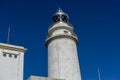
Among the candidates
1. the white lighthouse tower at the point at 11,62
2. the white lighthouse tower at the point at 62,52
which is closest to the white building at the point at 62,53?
the white lighthouse tower at the point at 62,52

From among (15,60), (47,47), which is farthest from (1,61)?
(47,47)

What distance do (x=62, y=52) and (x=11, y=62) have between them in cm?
952

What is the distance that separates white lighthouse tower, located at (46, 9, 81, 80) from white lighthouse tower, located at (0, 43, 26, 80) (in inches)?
309

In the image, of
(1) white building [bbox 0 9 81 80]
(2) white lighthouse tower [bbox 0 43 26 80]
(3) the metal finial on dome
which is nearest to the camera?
(2) white lighthouse tower [bbox 0 43 26 80]

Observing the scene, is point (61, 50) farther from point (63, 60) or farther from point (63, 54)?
point (63, 60)

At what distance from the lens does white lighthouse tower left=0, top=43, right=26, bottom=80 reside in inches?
704

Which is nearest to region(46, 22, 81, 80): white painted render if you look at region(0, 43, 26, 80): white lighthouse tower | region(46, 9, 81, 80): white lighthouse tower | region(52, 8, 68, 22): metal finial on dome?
region(46, 9, 81, 80): white lighthouse tower

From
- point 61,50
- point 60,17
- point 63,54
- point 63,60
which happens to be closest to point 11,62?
point 63,60

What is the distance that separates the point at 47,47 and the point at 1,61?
11.5 m

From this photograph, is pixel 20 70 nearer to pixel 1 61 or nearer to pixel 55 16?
pixel 1 61

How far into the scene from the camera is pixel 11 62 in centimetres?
1853

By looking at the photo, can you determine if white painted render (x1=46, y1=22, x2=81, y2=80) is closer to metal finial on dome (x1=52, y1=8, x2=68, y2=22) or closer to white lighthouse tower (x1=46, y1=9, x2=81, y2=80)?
white lighthouse tower (x1=46, y1=9, x2=81, y2=80)

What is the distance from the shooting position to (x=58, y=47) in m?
27.5

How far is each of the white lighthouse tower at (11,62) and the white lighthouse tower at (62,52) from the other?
7848 mm
